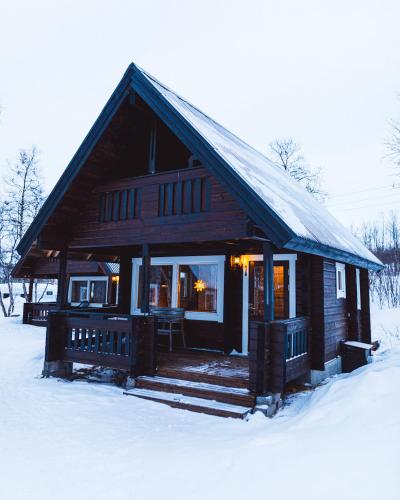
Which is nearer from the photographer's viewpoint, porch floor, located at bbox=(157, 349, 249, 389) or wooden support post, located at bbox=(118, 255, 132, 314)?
porch floor, located at bbox=(157, 349, 249, 389)

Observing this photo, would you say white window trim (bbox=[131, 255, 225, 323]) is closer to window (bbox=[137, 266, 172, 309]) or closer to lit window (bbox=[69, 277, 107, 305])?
window (bbox=[137, 266, 172, 309])

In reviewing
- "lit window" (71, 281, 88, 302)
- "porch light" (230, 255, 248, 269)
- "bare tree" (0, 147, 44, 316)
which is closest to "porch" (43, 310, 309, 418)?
"porch light" (230, 255, 248, 269)

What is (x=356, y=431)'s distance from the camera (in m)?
3.90

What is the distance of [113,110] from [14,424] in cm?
539

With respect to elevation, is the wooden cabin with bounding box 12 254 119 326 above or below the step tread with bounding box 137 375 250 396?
above

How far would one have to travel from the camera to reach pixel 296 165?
2427 cm

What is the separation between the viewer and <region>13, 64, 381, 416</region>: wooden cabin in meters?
5.88

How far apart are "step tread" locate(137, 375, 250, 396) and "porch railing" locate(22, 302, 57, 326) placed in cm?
1196

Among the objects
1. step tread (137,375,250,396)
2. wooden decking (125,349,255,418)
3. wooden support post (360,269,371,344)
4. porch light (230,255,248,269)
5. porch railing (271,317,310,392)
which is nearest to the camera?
wooden decking (125,349,255,418)

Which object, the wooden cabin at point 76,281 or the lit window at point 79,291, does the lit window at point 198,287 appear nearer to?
the wooden cabin at point 76,281

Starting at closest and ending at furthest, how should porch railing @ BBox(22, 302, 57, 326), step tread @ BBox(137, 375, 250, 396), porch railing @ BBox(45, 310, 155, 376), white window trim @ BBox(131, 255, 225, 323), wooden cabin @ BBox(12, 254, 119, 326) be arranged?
step tread @ BBox(137, 375, 250, 396) → porch railing @ BBox(45, 310, 155, 376) → white window trim @ BBox(131, 255, 225, 323) → porch railing @ BBox(22, 302, 57, 326) → wooden cabin @ BBox(12, 254, 119, 326)

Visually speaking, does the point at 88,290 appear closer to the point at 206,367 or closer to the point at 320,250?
the point at 206,367

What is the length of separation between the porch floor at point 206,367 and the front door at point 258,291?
930mm

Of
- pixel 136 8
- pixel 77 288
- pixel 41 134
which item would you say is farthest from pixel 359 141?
pixel 41 134
